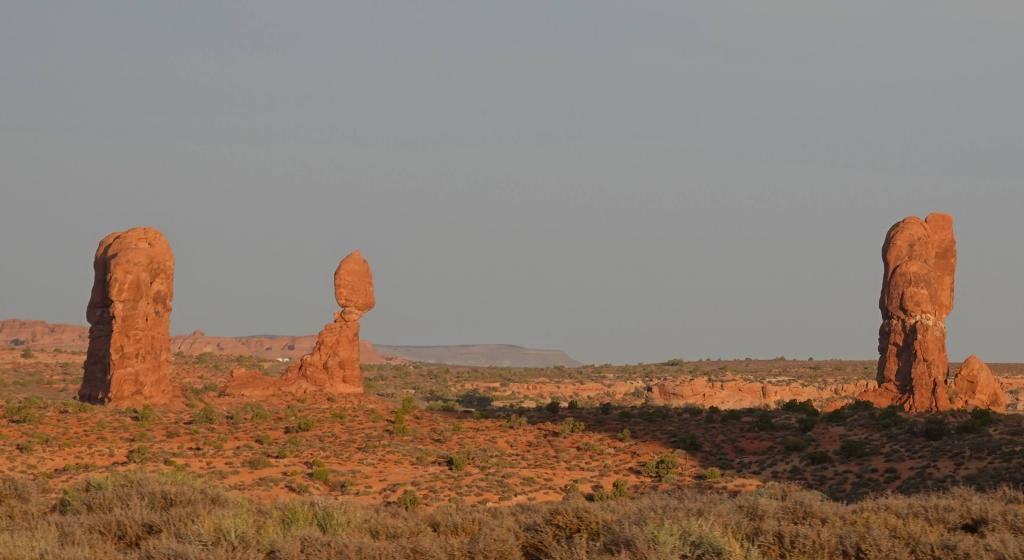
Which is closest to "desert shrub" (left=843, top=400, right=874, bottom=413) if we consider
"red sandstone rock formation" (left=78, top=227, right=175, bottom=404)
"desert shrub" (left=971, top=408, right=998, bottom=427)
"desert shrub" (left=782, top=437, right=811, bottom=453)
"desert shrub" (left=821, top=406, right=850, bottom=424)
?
"desert shrub" (left=821, top=406, right=850, bottom=424)

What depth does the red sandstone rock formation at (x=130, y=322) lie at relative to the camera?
43906 mm

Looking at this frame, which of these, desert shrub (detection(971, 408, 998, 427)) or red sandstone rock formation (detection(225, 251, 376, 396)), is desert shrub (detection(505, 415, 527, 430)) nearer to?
red sandstone rock formation (detection(225, 251, 376, 396))

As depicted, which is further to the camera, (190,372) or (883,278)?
(190,372)

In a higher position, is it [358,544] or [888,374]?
[888,374]

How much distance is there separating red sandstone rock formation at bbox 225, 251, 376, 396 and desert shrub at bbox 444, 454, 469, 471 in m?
12.9

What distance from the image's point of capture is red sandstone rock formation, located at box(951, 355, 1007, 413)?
2029 inches

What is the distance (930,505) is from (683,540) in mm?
4572

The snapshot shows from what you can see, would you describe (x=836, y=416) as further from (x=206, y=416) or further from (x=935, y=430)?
(x=206, y=416)

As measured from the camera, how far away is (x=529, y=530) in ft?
54.5

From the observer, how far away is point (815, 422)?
4459cm

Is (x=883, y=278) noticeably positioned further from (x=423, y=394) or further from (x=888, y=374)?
(x=423, y=394)

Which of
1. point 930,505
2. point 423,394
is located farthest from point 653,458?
point 423,394

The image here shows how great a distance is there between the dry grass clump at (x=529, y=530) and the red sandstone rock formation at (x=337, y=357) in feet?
103

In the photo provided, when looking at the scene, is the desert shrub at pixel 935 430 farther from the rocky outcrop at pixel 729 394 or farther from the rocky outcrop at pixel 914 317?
the rocky outcrop at pixel 729 394
